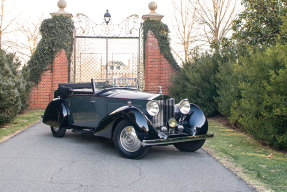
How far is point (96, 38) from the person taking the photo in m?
14.7

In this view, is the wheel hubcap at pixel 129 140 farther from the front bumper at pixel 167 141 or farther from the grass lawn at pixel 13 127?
the grass lawn at pixel 13 127

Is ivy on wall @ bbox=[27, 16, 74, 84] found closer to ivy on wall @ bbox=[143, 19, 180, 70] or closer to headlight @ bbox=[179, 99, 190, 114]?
ivy on wall @ bbox=[143, 19, 180, 70]

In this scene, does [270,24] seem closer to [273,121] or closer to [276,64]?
[276,64]

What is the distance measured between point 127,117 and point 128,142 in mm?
446

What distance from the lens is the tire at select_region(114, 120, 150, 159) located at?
541 cm

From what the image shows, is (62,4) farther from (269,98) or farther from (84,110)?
(269,98)

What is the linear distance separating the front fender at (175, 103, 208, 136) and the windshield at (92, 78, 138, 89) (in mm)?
1825

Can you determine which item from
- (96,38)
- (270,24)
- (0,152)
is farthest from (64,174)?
(96,38)

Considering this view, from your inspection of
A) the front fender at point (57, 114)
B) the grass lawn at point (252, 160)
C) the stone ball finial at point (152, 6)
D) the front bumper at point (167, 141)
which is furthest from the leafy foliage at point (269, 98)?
the stone ball finial at point (152, 6)

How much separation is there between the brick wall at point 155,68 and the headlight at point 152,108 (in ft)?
29.8

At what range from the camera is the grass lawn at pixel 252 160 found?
4.20 m

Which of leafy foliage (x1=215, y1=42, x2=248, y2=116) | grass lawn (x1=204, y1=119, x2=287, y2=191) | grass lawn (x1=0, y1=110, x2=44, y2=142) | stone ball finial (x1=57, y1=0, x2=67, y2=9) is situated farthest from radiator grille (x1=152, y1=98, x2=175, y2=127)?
stone ball finial (x1=57, y1=0, x2=67, y2=9)

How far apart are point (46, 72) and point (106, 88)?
339 inches

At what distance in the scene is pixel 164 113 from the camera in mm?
6078
